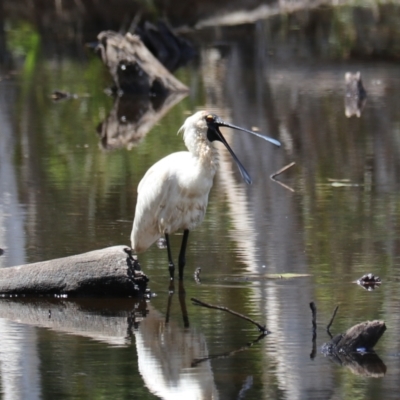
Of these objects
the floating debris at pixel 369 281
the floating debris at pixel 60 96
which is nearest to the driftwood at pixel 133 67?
the floating debris at pixel 60 96

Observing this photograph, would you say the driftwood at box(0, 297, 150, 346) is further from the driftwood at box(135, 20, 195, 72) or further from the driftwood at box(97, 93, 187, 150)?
the driftwood at box(135, 20, 195, 72)

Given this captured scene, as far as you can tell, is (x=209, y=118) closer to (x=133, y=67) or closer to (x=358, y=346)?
(x=358, y=346)

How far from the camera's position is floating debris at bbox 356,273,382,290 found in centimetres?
854

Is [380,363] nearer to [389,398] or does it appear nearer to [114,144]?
[389,398]

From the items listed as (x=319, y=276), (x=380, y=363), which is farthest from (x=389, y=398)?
(x=319, y=276)

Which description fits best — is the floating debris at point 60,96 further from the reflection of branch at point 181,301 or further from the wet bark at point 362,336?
the wet bark at point 362,336

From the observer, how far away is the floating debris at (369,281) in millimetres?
8538

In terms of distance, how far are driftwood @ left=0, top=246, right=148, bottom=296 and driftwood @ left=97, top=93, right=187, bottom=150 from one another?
771cm

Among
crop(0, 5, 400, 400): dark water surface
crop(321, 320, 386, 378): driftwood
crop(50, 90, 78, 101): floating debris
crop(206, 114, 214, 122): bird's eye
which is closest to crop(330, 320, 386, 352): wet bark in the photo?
crop(321, 320, 386, 378): driftwood

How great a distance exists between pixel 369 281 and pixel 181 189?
1489 mm

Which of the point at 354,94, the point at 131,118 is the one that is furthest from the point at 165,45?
the point at 131,118

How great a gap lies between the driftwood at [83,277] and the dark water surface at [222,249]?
94mm

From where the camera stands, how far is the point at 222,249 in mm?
9898

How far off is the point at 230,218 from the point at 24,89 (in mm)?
13238
